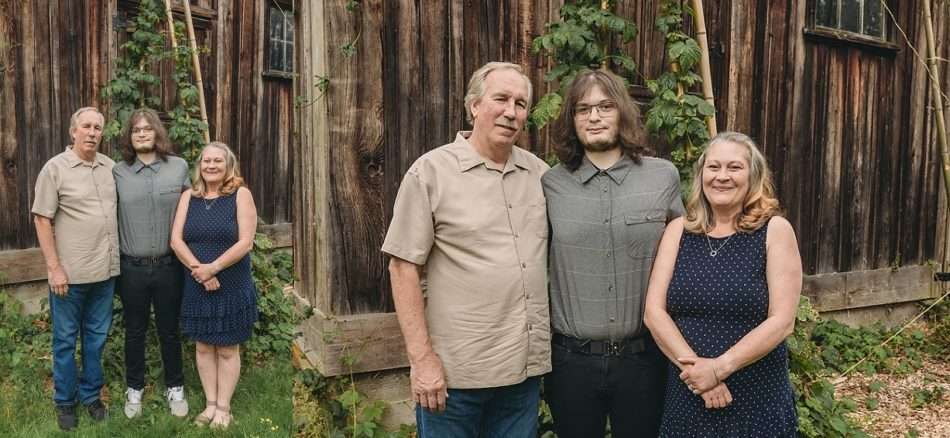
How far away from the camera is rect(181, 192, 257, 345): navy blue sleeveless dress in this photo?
4.79 metres

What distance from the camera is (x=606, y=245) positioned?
106 inches

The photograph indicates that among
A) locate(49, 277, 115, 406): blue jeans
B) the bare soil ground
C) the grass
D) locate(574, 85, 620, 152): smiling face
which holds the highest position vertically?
locate(574, 85, 620, 152): smiling face

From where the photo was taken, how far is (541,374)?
8.89ft

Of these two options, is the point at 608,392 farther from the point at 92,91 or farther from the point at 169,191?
the point at 92,91

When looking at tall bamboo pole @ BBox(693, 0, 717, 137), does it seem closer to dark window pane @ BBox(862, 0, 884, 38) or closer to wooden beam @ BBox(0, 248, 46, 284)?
dark window pane @ BBox(862, 0, 884, 38)

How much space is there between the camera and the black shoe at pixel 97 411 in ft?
16.7

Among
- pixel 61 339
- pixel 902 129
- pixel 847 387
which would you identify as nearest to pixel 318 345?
pixel 61 339

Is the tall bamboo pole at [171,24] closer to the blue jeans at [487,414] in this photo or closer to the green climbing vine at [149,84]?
the green climbing vine at [149,84]

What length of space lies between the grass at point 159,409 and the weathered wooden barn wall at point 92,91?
6.55 ft

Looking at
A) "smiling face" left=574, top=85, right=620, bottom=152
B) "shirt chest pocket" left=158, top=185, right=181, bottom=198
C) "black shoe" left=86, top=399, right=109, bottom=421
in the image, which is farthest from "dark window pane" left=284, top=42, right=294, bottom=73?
"smiling face" left=574, top=85, right=620, bottom=152

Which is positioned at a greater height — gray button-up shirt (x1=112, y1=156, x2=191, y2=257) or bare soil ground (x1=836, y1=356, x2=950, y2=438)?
gray button-up shirt (x1=112, y1=156, x2=191, y2=257)

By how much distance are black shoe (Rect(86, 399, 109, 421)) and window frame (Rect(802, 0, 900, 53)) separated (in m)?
5.83

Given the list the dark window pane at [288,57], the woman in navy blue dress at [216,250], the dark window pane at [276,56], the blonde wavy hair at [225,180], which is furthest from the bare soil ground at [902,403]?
the dark window pane at [276,56]

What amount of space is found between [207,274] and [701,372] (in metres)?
3.19
